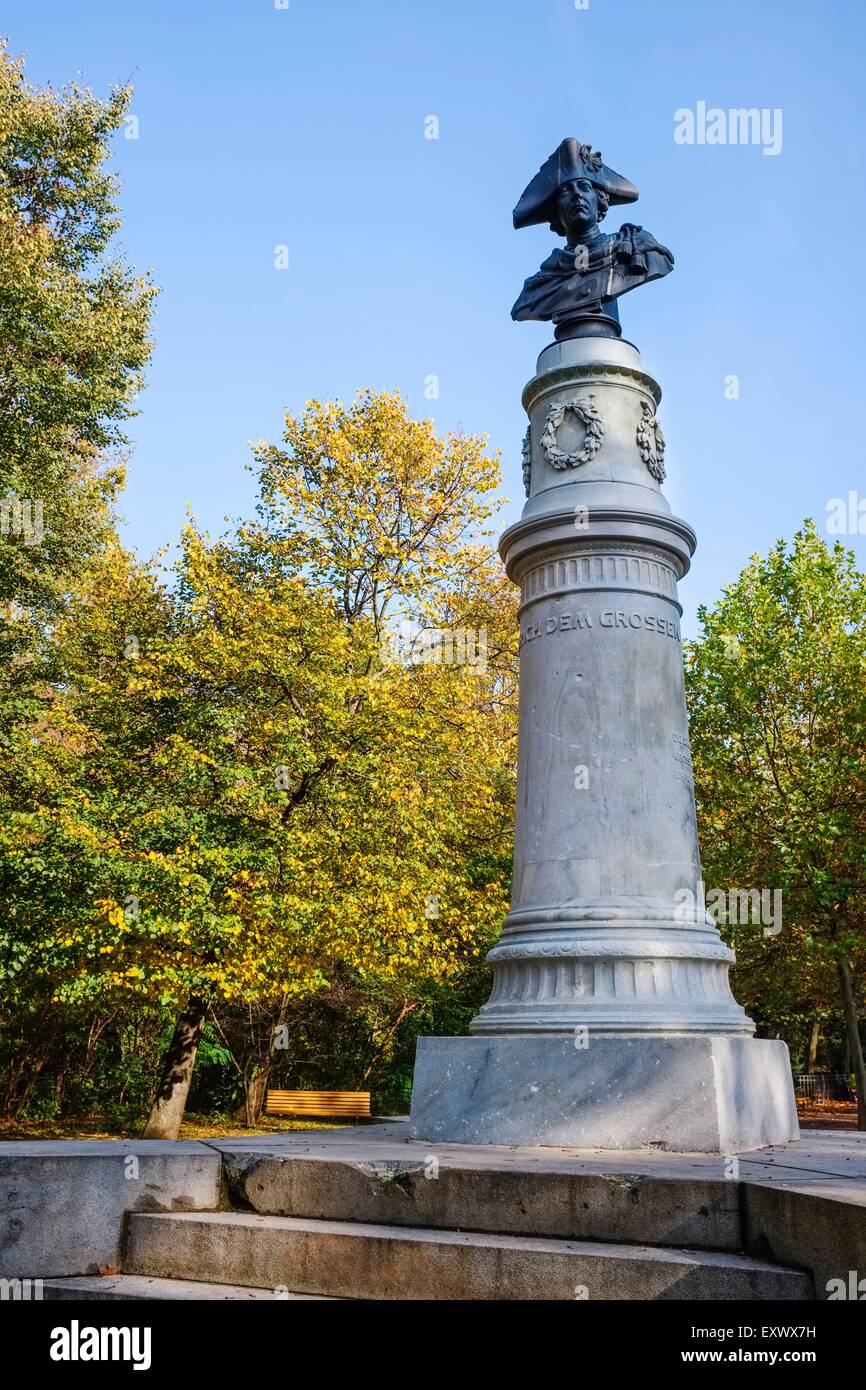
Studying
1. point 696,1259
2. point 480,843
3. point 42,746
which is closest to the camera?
point 696,1259

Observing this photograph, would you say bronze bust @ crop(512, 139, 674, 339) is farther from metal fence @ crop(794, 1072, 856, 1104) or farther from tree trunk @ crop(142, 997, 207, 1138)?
metal fence @ crop(794, 1072, 856, 1104)

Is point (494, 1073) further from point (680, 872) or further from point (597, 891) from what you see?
point (680, 872)

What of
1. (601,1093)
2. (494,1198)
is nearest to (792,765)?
(601,1093)

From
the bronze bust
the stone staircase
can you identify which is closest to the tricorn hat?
the bronze bust

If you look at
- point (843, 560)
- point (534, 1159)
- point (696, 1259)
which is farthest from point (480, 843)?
A: point (696, 1259)

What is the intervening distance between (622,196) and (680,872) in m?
5.89

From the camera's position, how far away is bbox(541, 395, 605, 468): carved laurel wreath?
7.69 metres

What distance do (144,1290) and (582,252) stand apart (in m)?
7.80

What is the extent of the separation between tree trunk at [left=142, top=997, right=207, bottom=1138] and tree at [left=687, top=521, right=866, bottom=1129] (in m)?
9.62

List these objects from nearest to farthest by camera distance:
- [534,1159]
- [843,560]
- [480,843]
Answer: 1. [534,1159]
2. [480,843]
3. [843,560]

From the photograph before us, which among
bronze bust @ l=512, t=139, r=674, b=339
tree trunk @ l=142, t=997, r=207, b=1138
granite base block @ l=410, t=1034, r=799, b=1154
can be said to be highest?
bronze bust @ l=512, t=139, r=674, b=339

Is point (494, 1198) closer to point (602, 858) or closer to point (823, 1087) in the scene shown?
point (602, 858)

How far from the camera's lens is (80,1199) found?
15.4ft

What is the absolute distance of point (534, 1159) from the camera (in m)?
5.02
